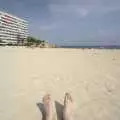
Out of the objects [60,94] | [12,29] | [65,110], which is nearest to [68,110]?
Answer: [65,110]

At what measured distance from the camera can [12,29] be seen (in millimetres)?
97938

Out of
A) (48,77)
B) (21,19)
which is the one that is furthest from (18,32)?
(48,77)

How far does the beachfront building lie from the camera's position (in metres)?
87.8

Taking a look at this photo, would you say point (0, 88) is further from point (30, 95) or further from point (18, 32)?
point (18, 32)

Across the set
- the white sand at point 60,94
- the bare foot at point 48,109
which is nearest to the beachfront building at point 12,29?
the white sand at point 60,94

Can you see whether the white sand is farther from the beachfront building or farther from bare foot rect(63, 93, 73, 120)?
the beachfront building

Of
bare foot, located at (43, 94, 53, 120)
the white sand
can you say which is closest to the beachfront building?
the white sand

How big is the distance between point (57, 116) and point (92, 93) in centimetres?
113

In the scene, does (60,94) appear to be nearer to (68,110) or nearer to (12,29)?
(68,110)

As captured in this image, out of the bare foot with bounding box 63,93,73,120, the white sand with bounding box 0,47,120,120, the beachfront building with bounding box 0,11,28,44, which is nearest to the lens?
the bare foot with bounding box 63,93,73,120

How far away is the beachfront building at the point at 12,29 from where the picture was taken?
8781 centimetres

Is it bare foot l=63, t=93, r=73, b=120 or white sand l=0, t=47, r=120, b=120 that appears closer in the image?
bare foot l=63, t=93, r=73, b=120

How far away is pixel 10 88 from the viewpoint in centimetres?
424

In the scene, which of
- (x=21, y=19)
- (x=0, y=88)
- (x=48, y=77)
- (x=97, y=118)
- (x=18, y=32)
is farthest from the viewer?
(x=21, y=19)
